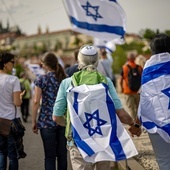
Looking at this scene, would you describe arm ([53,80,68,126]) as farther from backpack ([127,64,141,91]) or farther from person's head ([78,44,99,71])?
backpack ([127,64,141,91])

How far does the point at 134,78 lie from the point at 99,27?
4.04 ft

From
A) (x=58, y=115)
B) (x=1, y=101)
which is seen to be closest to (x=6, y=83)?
(x=1, y=101)

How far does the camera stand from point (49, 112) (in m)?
5.07

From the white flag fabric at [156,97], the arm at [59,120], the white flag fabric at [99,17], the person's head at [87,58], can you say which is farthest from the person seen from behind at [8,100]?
the white flag fabric at [99,17]

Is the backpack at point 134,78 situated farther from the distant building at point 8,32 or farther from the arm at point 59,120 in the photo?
the distant building at point 8,32

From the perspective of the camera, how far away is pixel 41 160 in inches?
282

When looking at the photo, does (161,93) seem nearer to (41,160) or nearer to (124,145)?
(124,145)

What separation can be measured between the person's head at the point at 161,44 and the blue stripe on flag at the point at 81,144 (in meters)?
1.09

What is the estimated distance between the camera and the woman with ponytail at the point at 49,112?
5047 millimetres

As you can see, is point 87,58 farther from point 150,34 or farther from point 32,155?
point 150,34

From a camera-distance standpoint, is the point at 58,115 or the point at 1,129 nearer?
the point at 58,115

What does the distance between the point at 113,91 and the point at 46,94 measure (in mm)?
1461

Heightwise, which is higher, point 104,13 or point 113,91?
point 113,91

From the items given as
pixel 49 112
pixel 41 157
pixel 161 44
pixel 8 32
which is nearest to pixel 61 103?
pixel 161 44
